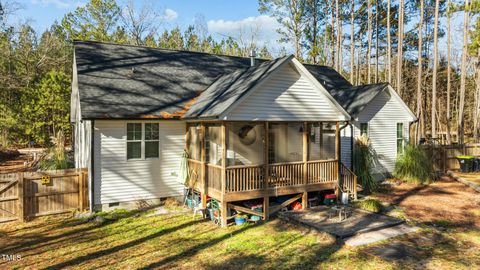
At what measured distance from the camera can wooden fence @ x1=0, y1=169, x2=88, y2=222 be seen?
33.2ft

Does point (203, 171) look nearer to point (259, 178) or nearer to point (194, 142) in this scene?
point (194, 142)

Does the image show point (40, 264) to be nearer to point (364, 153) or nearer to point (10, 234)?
point (10, 234)

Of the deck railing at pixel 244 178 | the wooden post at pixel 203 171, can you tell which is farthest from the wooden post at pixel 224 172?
the wooden post at pixel 203 171

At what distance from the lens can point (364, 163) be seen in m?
15.3

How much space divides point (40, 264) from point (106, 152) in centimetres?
461

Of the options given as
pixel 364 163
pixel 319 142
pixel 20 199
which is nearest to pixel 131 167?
pixel 20 199

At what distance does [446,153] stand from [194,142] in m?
15.7

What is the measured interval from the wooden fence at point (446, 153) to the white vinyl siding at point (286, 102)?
9769mm

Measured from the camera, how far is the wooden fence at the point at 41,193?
10.1m

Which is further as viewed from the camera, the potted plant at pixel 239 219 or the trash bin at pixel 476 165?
the trash bin at pixel 476 165

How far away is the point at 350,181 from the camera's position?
13.3 metres

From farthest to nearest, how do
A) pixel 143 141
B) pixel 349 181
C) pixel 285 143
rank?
pixel 285 143, pixel 349 181, pixel 143 141

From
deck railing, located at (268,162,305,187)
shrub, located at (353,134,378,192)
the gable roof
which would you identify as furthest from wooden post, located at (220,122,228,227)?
shrub, located at (353,134,378,192)

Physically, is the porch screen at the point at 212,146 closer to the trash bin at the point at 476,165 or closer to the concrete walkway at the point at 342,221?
the concrete walkway at the point at 342,221
